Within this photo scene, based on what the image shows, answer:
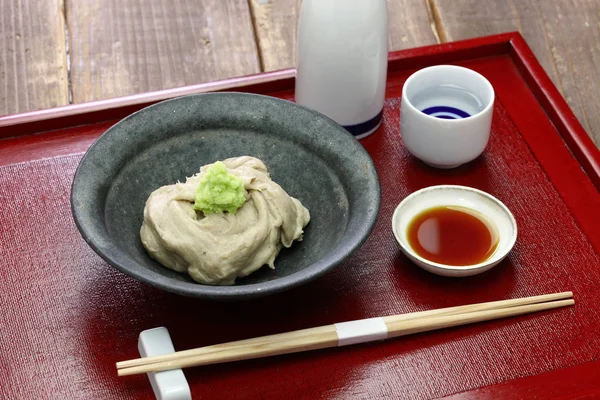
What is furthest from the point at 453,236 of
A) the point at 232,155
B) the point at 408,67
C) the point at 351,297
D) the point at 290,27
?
the point at 290,27

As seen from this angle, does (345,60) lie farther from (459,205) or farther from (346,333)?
(346,333)

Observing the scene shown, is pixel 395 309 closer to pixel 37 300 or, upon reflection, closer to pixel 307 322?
pixel 307 322

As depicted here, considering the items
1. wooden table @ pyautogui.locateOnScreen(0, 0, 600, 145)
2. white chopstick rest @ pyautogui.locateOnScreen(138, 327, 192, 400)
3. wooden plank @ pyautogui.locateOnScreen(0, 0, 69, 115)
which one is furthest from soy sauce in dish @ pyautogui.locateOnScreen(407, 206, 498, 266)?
wooden plank @ pyautogui.locateOnScreen(0, 0, 69, 115)

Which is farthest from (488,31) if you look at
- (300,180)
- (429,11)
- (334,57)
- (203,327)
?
(203,327)

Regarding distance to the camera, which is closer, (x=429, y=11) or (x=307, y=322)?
(x=307, y=322)

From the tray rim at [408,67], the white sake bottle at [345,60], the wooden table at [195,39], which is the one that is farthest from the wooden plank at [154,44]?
the white sake bottle at [345,60]

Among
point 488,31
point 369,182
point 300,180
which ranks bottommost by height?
point 488,31
